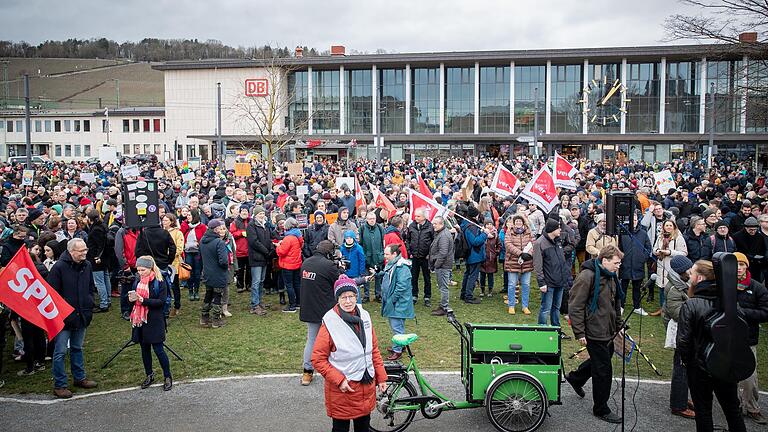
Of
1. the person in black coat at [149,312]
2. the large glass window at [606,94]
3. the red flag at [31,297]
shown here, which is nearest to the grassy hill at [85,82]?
the large glass window at [606,94]

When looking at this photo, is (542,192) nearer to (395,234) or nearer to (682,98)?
(395,234)

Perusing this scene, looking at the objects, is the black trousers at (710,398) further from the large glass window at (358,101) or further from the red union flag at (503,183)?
the large glass window at (358,101)

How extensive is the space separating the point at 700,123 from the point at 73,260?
196 ft

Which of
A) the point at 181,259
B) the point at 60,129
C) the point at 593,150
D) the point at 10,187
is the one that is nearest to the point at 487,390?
the point at 181,259

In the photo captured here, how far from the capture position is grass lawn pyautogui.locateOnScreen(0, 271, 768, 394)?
28.5 ft

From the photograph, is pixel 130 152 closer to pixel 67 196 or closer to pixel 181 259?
pixel 67 196

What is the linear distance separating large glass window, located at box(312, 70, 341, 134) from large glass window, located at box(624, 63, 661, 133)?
28025 millimetres

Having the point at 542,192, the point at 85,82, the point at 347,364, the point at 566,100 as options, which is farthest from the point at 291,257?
the point at 85,82

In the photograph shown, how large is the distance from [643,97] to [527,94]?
10505mm

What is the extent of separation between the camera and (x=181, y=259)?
12.1m

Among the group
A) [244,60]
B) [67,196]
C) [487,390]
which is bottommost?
[487,390]

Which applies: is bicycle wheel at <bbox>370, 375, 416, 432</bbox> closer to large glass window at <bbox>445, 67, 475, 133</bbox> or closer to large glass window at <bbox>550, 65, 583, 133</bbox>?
large glass window at <bbox>550, 65, 583, 133</bbox>

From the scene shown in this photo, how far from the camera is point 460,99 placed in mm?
61281

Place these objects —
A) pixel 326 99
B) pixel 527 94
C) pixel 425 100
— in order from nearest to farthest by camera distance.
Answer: pixel 527 94 < pixel 425 100 < pixel 326 99
